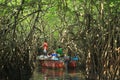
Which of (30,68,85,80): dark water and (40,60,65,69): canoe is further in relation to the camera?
(40,60,65,69): canoe

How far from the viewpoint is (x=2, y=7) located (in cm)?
1134

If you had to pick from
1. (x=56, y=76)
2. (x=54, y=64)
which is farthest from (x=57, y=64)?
(x=56, y=76)

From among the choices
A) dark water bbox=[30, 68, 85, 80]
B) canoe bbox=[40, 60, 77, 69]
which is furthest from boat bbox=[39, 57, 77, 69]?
dark water bbox=[30, 68, 85, 80]

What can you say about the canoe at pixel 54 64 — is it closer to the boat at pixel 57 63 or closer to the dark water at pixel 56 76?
the boat at pixel 57 63

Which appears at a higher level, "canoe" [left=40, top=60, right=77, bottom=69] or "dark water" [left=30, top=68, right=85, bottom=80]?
"dark water" [left=30, top=68, right=85, bottom=80]

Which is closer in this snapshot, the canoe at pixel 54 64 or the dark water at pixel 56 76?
the dark water at pixel 56 76

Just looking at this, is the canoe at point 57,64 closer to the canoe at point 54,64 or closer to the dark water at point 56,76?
the canoe at point 54,64

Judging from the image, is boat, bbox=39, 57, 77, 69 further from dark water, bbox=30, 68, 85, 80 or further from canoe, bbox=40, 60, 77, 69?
dark water, bbox=30, 68, 85, 80

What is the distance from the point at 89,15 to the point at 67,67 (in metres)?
10.5

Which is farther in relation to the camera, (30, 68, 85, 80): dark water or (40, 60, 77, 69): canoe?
(40, 60, 77, 69): canoe

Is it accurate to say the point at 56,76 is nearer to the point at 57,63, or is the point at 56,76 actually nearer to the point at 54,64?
the point at 57,63

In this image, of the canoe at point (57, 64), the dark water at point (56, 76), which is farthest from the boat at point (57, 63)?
the dark water at point (56, 76)

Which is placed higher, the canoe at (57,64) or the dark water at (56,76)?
the dark water at (56,76)

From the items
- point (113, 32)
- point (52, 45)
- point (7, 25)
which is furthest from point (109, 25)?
point (52, 45)
